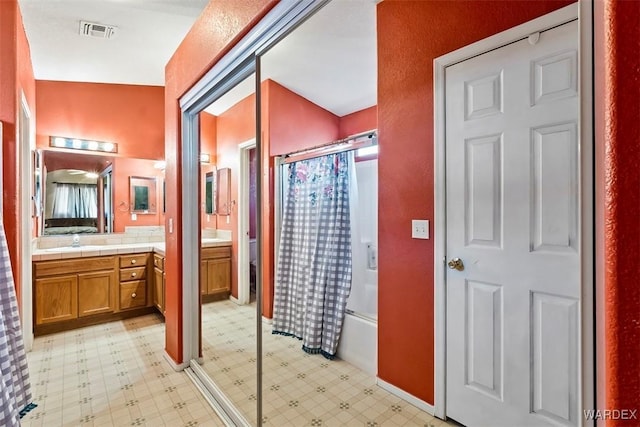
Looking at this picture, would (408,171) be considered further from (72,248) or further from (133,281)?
(72,248)

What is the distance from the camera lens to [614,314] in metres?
0.33

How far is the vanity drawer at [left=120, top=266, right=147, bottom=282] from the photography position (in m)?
3.19

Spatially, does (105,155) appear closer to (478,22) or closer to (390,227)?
(390,227)

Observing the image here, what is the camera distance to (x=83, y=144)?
335 centimetres

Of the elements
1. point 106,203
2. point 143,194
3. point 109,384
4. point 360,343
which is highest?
point 143,194

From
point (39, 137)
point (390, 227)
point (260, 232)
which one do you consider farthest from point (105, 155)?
point (390, 227)

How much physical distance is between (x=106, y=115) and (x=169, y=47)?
139 centimetres

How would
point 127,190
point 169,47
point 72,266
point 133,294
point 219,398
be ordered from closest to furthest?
point 219,398 < point 169,47 < point 72,266 < point 133,294 < point 127,190

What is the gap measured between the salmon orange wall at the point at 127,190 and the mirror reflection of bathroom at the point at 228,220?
975 millimetres

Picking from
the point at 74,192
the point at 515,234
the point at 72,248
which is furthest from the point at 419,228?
the point at 74,192

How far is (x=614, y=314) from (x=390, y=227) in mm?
1480

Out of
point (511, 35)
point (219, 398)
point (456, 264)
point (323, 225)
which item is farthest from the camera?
point (323, 225)

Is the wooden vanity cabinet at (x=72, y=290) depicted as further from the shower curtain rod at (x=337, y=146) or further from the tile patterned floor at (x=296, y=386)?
the shower curtain rod at (x=337, y=146)

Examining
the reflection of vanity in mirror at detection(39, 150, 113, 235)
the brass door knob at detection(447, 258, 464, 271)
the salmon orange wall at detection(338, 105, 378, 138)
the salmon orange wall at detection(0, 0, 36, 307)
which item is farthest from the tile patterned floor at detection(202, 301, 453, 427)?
the salmon orange wall at detection(338, 105, 378, 138)
